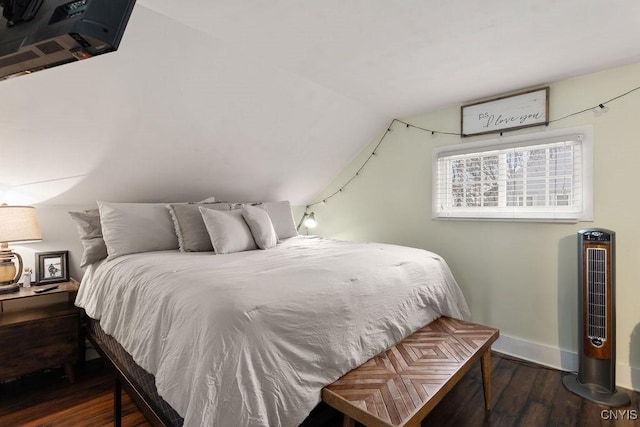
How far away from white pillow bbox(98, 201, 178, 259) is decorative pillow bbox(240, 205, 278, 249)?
587 mm

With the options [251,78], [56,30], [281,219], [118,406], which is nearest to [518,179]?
[281,219]

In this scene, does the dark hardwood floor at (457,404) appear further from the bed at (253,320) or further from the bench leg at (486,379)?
the bed at (253,320)

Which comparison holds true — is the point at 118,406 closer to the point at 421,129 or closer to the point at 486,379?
the point at 486,379

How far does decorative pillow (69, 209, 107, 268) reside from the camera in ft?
7.89

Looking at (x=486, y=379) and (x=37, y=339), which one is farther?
(x=37, y=339)

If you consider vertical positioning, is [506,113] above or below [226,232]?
above

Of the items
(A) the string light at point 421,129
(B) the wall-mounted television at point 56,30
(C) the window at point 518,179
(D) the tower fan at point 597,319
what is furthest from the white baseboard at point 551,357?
(B) the wall-mounted television at point 56,30

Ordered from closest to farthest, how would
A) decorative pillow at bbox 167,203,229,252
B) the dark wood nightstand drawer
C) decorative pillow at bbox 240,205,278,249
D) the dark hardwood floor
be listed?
the dark hardwood floor, the dark wood nightstand drawer, decorative pillow at bbox 167,203,229,252, decorative pillow at bbox 240,205,278,249

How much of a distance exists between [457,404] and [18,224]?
3056 millimetres

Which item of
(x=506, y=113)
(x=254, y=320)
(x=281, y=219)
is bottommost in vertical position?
(x=254, y=320)

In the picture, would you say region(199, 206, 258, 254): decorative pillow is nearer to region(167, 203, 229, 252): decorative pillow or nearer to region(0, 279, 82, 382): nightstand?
region(167, 203, 229, 252): decorative pillow

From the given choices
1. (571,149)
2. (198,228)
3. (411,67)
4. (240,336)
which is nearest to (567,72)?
(571,149)

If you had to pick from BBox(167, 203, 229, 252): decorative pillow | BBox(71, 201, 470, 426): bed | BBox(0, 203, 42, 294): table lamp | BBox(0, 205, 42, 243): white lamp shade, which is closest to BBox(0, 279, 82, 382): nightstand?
BBox(0, 203, 42, 294): table lamp

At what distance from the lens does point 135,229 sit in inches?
95.4
